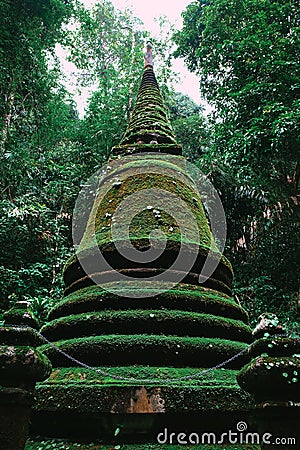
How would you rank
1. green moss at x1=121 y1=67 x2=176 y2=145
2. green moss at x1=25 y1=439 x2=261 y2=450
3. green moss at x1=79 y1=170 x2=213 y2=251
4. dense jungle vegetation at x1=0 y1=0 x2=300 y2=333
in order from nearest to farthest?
green moss at x1=25 y1=439 x2=261 y2=450 < green moss at x1=79 y1=170 x2=213 y2=251 < green moss at x1=121 y1=67 x2=176 y2=145 < dense jungle vegetation at x1=0 y1=0 x2=300 y2=333

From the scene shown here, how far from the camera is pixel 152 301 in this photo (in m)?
2.95

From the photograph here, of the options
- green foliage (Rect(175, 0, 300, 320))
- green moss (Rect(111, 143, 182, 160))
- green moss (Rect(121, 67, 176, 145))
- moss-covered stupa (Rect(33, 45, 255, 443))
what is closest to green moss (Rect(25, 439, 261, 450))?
moss-covered stupa (Rect(33, 45, 255, 443))

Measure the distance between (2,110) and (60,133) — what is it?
351 centimetres

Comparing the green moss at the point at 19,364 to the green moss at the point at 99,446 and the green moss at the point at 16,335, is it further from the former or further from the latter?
the green moss at the point at 99,446

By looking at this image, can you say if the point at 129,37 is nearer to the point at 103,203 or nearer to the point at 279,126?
the point at 279,126

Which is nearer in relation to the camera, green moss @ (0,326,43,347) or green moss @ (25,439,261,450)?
green moss @ (0,326,43,347)

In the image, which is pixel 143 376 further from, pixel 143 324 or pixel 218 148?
pixel 218 148

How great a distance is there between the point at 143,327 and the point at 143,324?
2cm

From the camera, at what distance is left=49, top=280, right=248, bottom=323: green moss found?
2.94 meters

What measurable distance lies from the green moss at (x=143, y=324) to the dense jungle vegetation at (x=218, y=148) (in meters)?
3.93

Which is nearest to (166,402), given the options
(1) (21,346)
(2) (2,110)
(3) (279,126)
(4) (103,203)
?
(1) (21,346)

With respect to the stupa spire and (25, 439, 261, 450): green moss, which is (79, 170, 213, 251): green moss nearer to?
the stupa spire

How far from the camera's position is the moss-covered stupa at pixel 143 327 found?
2.16 metres

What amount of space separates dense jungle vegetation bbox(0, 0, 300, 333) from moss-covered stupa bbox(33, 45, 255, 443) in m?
3.55
